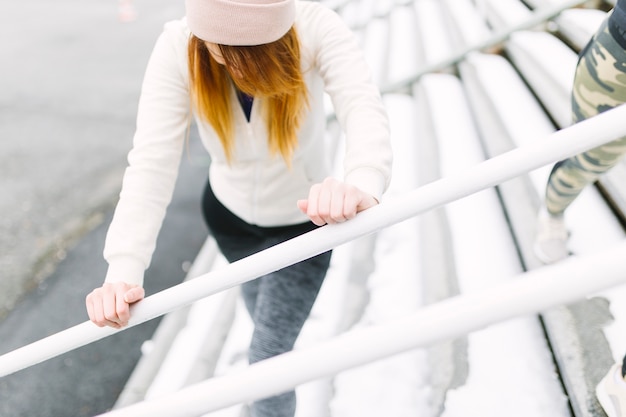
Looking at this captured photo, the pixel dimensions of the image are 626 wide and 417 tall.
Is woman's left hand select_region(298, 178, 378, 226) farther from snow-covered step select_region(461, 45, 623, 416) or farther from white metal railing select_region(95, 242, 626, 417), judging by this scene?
snow-covered step select_region(461, 45, 623, 416)

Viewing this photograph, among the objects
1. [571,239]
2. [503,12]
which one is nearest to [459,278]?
[571,239]

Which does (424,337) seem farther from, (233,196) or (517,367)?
(517,367)

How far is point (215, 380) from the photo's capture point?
2.38ft

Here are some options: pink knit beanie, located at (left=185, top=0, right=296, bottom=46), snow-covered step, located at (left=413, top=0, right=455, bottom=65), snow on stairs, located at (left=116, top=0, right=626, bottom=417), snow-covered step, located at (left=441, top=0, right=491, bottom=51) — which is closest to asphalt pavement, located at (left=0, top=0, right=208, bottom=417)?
snow on stairs, located at (left=116, top=0, right=626, bottom=417)

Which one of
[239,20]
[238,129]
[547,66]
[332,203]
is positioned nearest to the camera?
[332,203]

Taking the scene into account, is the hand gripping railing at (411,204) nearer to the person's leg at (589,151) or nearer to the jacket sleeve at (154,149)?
the jacket sleeve at (154,149)

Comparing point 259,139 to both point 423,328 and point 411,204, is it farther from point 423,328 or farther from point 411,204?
point 423,328

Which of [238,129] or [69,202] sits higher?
[238,129]

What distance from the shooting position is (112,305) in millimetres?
969

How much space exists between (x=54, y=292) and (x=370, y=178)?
2784 mm

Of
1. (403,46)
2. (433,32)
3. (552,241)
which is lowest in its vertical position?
(403,46)

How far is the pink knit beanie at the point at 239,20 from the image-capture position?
96 centimetres

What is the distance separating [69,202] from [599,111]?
3.67 meters

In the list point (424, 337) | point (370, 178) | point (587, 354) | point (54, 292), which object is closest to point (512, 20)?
point (587, 354)
